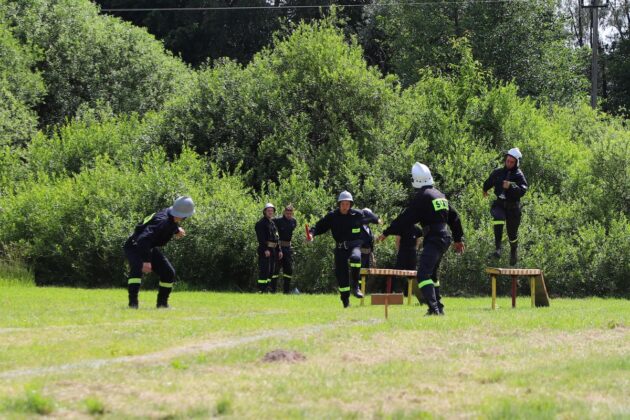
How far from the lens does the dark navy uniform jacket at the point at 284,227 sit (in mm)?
27016

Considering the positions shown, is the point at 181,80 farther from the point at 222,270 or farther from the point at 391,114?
the point at 222,270

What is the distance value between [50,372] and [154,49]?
43.6m

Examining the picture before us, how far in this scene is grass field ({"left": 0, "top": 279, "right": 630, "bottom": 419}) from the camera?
842 centimetres

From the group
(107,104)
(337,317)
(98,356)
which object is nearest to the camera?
(98,356)

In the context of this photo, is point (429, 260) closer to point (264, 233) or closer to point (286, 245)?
point (264, 233)

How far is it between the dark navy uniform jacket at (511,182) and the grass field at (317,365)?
5.44 m

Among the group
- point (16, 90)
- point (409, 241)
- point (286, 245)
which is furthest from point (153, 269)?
point (16, 90)

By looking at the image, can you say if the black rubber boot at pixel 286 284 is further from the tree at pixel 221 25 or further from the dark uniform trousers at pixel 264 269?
the tree at pixel 221 25

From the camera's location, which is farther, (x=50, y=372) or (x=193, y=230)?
(x=193, y=230)

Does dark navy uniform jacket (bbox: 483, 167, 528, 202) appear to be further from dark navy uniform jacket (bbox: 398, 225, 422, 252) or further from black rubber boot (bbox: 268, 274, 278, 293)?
black rubber boot (bbox: 268, 274, 278, 293)

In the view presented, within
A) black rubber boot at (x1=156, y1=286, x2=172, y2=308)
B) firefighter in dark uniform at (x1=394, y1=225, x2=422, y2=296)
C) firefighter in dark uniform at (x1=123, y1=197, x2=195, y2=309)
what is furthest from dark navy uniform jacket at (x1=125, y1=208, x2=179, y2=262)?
firefighter in dark uniform at (x1=394, y1=225, x2=422, y2=296)

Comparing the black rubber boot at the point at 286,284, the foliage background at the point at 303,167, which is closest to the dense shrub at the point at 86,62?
the foliage background at the point at 303,167

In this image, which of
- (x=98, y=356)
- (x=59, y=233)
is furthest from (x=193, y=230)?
(x=98, y=356)

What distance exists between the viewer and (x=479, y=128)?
3612 centimetres
